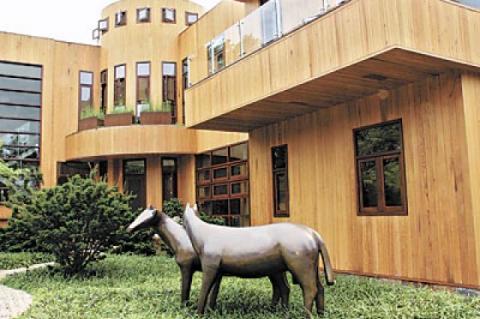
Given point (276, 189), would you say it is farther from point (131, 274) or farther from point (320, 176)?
point (131, 274)

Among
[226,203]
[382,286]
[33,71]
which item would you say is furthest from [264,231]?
[33,71]

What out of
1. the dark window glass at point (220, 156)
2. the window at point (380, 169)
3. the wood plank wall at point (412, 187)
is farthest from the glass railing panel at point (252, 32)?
the dark window glass at point (220, 156)

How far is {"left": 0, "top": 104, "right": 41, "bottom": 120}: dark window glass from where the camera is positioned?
19266 millimetres

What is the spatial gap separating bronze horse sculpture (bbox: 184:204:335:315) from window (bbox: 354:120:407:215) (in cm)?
313

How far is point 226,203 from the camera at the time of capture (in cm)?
1563

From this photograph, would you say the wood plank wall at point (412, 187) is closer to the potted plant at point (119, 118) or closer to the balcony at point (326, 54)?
the balcony at point (326, 54)

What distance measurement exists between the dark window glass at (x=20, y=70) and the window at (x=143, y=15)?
14.6ft

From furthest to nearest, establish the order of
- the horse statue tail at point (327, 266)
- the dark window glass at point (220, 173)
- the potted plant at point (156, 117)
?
the potted plant at point (156, 117) → the dark window glass at point (220, 173) → the horse statue tail at point (327, 266)

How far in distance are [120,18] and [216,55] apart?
397 inches

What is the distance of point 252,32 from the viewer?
10336mm

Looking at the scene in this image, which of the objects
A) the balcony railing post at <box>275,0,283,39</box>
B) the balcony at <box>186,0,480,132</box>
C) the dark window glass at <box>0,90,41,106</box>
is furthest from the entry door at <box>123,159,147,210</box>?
the balcony railing post at <box>275,0,283,39</box>

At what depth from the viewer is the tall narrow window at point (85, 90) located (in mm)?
20422

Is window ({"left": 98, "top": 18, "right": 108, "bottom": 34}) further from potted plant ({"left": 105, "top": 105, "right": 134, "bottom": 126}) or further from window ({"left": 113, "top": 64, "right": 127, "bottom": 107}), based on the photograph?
potted plant ({"left": 105, "top": 105, "right": 134, "bottom": 126})

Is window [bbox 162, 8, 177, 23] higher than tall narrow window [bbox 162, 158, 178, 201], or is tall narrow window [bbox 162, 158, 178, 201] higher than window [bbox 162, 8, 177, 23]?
window [bbox 162, 8, 177, 23]
